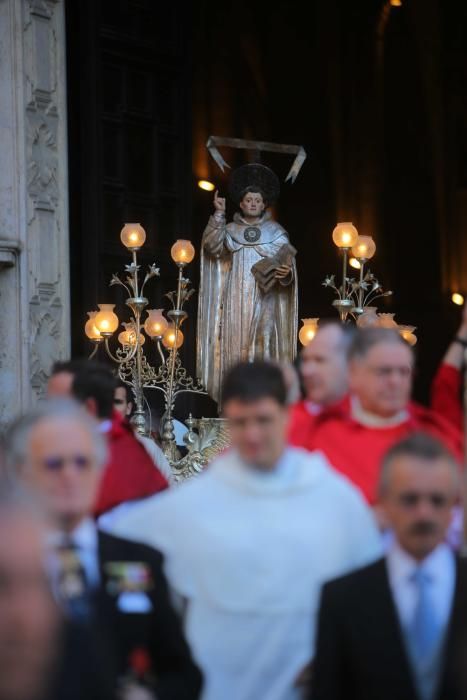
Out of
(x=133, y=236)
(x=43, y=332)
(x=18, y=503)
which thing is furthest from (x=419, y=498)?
(x=43, y=332)

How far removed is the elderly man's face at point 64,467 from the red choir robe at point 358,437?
159 centimetres

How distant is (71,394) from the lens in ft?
16.8

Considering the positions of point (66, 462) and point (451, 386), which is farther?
point (451, 386)

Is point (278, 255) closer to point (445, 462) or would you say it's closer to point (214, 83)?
point (214, 83)

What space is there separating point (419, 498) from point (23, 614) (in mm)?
1244

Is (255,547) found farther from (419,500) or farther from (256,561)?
(419,500)

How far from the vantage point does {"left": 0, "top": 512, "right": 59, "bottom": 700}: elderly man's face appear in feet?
7.20

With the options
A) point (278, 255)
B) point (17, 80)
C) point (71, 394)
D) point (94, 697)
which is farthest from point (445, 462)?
point (17, 80)

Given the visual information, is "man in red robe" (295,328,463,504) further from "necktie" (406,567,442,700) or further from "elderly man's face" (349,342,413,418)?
"necktie" (406,567,442,700)

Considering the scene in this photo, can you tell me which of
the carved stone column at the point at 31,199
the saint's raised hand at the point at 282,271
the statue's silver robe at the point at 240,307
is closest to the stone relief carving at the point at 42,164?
the carved stone column at the point at 31,199

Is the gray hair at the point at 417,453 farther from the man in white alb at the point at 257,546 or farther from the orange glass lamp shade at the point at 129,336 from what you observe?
the orange glass lamp shade at the point at 129,336

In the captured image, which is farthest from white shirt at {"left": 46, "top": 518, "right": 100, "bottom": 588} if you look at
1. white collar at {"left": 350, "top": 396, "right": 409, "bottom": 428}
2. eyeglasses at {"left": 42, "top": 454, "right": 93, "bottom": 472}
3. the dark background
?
the dark background

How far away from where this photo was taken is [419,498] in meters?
3.25

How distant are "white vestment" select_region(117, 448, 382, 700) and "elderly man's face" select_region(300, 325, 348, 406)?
1105 mm
